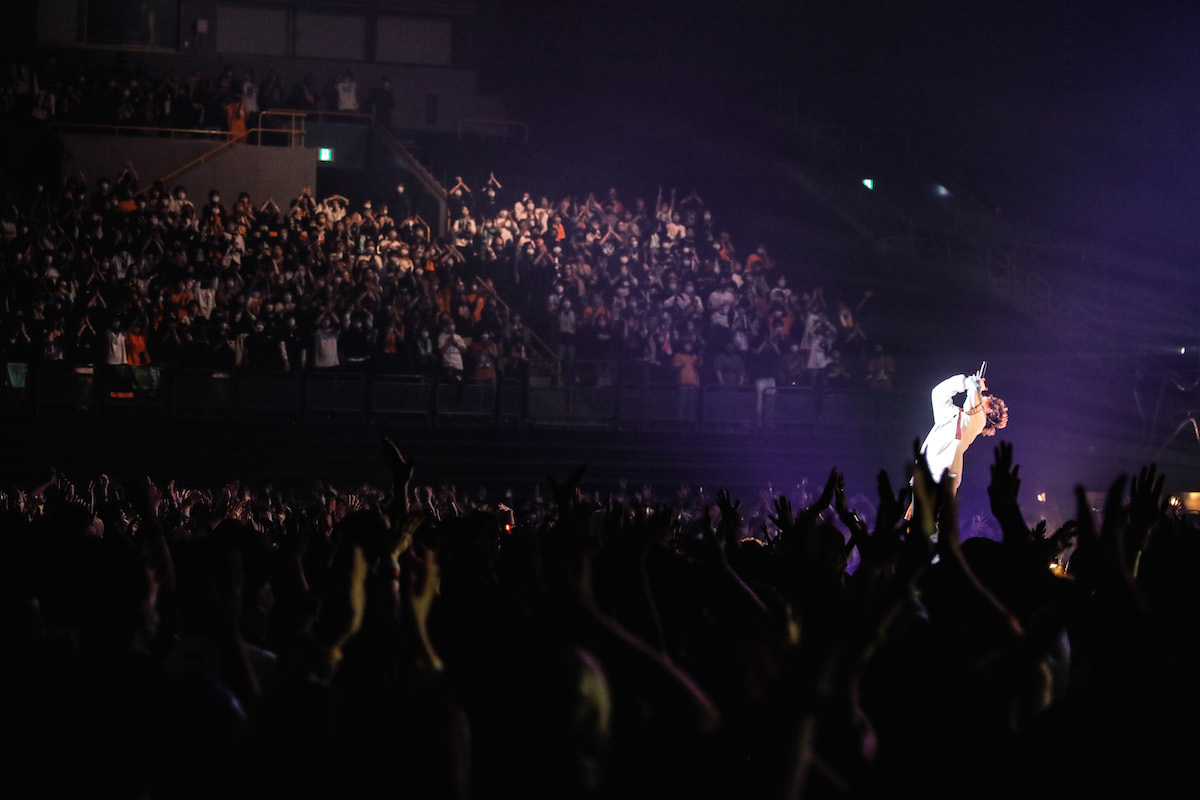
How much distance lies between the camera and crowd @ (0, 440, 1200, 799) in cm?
208

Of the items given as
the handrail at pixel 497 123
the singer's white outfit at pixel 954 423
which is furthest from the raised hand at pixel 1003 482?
the handrail at pixel 497 123

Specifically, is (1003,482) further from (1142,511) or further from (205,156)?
(205,156)

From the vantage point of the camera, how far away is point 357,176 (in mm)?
28656

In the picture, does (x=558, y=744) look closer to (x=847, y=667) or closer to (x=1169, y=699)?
(x=847, y=667)

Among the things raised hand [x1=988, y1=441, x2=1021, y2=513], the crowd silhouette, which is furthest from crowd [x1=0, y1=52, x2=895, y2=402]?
raised hand [x1=988, y1=441, x2=1021, y2=513]

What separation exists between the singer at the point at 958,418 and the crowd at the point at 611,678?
26.9 feet

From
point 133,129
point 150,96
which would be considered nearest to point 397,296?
point 133,129

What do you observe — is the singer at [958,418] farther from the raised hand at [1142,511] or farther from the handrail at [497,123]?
the handrail at [497,123]

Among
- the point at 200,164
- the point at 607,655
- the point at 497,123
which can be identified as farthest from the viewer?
the point at 497,123

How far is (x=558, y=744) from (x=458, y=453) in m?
15.9

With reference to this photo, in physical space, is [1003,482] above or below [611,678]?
above

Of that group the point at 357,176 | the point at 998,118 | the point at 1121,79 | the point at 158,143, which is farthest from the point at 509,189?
the point at 1121,79

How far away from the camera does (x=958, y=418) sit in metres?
12.1

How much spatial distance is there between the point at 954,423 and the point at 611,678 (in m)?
10.00
